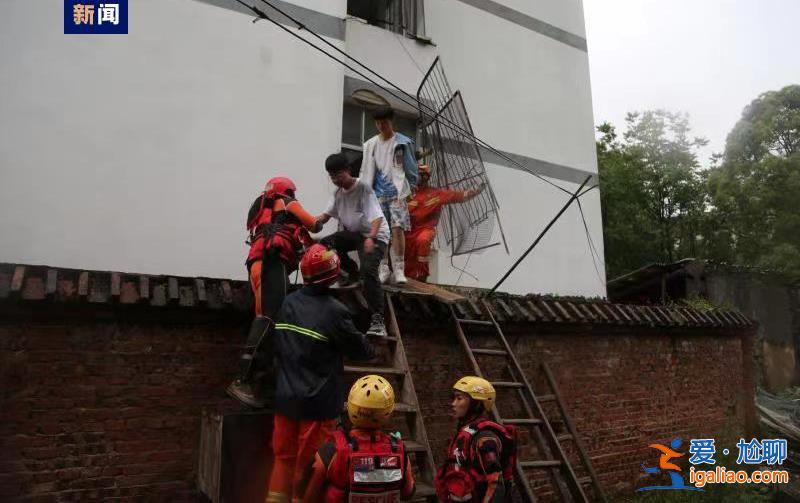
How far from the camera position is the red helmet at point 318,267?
10.7 ft

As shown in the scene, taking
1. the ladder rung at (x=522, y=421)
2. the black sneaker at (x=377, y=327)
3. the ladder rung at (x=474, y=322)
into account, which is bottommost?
the ladder rung at (x=522, y=421)

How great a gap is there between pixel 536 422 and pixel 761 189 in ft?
51.1

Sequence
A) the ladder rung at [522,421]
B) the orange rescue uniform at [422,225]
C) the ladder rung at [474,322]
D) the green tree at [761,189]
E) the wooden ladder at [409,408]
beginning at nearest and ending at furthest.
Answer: the wooden ladder at [409,408]
the ladder rung at [522,421]
the ladder rung at [474,322]
the orange rescue uniform at [422,225]
the green tree at [761,189]

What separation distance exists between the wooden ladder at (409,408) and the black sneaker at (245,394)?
609 millimetres

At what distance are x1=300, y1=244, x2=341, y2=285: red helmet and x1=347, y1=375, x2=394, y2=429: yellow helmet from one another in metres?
0.74

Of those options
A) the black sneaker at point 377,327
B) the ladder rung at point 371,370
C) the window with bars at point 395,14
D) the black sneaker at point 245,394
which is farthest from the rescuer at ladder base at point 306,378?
the window with bars at point 395,14

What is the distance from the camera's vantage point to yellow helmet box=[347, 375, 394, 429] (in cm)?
276

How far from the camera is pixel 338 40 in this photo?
24.5 ft

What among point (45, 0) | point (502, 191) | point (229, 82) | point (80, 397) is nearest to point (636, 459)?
point (502, 191)

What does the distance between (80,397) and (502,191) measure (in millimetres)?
6730

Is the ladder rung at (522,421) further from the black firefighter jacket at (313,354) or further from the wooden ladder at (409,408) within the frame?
the black firefighter jacket at (313,354)

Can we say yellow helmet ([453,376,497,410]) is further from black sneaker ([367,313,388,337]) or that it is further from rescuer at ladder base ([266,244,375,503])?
black sneaker ([367,313,388,337])

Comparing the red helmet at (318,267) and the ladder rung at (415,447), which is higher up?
the red helmet at (318,267)

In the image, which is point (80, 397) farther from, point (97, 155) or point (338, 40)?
point (338, 40)
